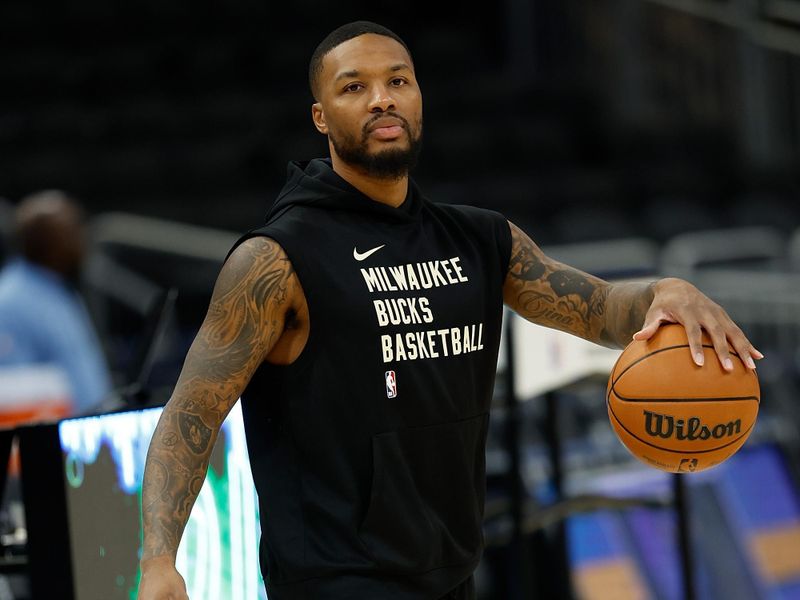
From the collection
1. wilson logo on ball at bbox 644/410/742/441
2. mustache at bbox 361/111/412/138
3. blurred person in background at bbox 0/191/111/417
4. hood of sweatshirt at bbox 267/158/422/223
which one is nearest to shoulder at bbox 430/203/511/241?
hood of sweatshirt at bbox 267/158/422/223

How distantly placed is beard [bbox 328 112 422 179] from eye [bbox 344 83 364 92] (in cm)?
8

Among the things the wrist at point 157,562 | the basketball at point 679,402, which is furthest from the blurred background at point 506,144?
the wrist at point 157,562

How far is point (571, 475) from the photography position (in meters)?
6.28

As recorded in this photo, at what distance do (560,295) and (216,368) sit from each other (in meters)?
0.84

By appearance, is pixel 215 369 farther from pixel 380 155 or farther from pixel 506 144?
pixel 506 144

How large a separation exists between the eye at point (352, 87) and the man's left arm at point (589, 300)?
0.52 metres

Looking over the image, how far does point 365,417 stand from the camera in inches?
105

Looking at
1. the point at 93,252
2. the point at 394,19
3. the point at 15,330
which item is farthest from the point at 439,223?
the point at 394,19

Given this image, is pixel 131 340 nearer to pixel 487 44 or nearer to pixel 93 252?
pixel 93 252

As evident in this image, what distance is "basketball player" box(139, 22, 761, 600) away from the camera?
262 centimetres

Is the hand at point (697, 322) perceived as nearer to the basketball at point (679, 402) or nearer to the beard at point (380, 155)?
the basketball at point (679, 402)

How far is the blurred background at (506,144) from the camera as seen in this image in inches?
320

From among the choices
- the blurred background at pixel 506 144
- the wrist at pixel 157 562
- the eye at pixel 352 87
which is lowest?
the wrist at pixel 157 562

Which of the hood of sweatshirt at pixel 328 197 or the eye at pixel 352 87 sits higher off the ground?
the eye at pixel 352 87
